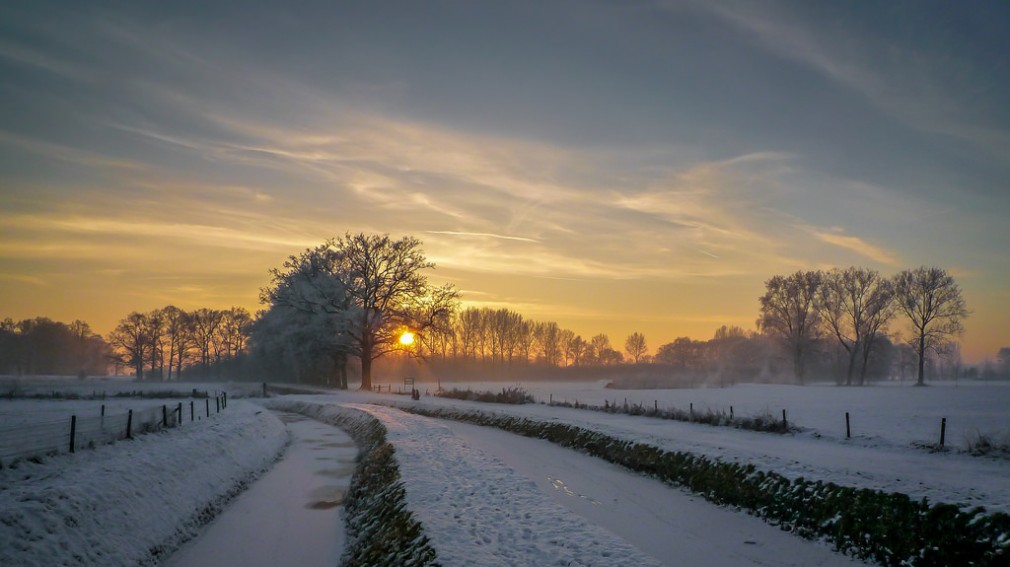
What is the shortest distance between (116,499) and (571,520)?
9915 millimetres

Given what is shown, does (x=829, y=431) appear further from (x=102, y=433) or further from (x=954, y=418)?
(x=102, y=433)

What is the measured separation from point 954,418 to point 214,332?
13071cm

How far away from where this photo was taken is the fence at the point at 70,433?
14383mm

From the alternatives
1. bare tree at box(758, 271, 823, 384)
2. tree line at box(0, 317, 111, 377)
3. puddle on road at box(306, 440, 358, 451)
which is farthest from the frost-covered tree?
tree line at box(0, 317, 111, 377)

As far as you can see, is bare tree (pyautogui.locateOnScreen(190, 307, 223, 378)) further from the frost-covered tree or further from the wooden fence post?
the wooden fence post

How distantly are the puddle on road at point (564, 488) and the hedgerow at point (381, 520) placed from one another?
4887mm

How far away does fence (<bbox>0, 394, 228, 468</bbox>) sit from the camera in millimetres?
14383

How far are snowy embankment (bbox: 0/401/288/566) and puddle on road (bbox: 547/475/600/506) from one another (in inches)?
389

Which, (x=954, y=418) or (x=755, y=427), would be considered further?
(x=954, y=418)

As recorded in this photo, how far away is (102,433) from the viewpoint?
18688mm

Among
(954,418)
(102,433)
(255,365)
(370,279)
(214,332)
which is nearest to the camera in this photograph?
(102,433)

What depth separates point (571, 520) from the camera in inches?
490

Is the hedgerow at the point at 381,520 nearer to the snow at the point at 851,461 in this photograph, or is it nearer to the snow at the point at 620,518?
the snow at the point at 620,518

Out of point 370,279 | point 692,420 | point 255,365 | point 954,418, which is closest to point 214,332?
point 255,365
